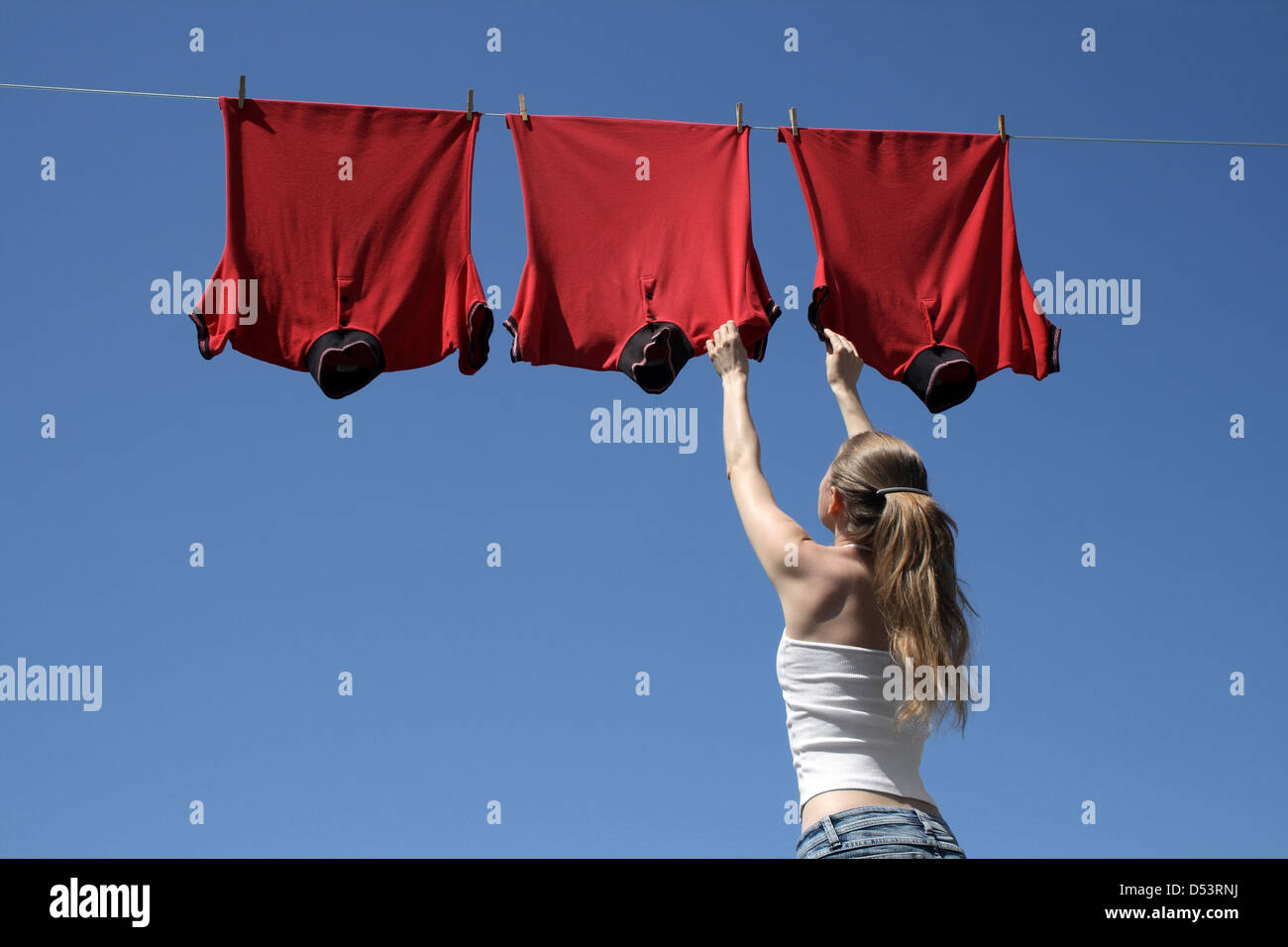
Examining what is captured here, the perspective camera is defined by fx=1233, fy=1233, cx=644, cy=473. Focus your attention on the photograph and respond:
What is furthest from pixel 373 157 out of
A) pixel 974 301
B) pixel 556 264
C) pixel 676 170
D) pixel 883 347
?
pixel 974 301

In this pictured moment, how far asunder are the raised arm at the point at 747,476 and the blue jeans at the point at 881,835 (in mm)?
499

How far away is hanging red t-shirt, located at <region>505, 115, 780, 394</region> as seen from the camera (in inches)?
211

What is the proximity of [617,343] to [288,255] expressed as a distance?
1.47 meters

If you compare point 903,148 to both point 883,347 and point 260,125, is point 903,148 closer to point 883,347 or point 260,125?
point 883,347

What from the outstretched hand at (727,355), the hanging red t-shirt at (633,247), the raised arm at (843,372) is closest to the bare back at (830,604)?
the outstretched hand at (727,355)

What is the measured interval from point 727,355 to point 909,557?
1.06 meters

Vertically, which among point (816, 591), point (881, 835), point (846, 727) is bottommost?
point (881, 835)

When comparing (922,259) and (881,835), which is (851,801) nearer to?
(881,835)

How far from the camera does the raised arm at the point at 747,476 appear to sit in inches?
104

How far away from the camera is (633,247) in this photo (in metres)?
5.56

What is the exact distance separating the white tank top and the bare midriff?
0.04 feet

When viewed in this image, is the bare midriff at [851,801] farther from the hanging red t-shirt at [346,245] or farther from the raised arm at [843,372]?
the hanging red t-shirt at [346,245]

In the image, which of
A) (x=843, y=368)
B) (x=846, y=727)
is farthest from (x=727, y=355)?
(x=846, y=727)

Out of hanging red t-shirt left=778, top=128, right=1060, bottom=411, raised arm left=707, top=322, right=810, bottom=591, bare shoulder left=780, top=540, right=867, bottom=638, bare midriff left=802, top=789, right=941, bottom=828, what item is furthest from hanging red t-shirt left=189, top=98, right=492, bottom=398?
bare midriff left=802, top=789, right=941, bottom=828
